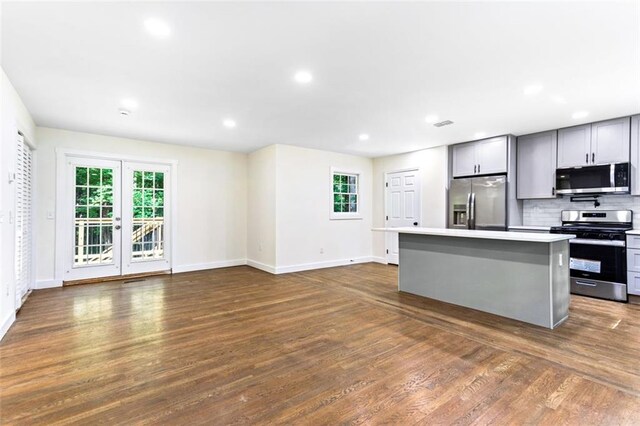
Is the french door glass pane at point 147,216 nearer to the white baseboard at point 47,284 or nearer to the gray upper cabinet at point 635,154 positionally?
the white baseboard at point 47,284

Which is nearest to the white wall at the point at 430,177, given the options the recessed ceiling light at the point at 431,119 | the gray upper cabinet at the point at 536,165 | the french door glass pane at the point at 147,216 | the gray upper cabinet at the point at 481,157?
the gray upper cabinet at the point at 481,157

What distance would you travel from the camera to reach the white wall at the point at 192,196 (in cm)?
496

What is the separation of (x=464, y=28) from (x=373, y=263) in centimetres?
552

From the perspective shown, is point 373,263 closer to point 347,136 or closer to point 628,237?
point 347,136

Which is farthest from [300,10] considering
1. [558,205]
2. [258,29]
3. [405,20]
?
[558,205]

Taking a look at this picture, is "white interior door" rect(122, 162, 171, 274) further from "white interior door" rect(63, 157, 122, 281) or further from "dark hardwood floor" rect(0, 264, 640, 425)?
"dark hardwood floor" rect(0, 264, 640, 425)

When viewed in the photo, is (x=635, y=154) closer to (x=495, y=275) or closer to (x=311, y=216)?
(x=495, y=275)

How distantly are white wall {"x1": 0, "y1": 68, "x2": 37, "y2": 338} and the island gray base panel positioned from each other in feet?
15.1

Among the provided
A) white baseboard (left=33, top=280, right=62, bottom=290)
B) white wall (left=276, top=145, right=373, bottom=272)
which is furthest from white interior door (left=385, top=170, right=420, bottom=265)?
white baseboard (left=33, top=280, right=62, bottom=290)

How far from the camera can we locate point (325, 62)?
280cm

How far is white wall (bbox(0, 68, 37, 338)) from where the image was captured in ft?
9.71

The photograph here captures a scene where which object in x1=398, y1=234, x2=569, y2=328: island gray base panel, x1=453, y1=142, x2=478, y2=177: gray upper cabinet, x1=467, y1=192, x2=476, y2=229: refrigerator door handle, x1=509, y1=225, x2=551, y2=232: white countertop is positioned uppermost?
x1=453, y1=142, x2=478, y2=177: gray upper cabinet

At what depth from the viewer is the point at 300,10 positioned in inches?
82.1

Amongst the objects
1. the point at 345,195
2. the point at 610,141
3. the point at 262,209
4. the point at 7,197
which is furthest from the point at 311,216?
the point at 610,141
